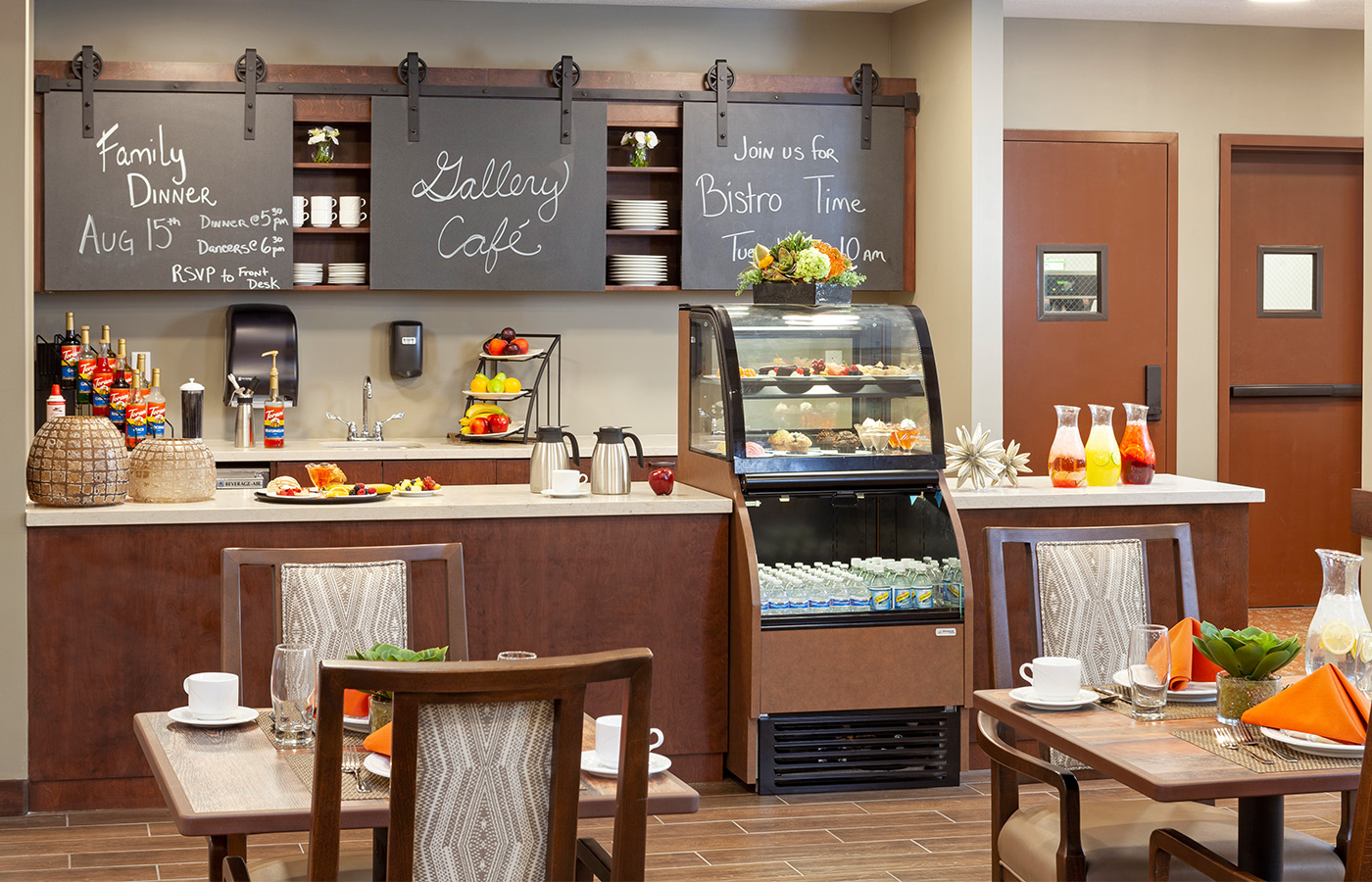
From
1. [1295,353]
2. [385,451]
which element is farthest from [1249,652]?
[1295,353]

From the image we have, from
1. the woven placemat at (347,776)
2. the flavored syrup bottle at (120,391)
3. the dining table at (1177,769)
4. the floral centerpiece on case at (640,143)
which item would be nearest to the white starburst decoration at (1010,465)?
the dining table at (1177,769)

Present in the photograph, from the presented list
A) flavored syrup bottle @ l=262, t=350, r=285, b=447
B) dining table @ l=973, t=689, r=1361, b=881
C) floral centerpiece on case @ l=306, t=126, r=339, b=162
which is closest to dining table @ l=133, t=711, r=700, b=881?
dining table @ l=973, t=689, r=1361, b=881

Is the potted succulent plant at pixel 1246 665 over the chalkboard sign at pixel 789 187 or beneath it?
beneath

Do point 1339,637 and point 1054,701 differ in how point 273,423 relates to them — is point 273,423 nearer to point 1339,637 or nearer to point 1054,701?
point 1054,701

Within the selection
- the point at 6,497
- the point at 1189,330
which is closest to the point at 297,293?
the point at 6,497

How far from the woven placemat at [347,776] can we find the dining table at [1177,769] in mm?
1075

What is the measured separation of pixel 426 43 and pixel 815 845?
3.94 meters

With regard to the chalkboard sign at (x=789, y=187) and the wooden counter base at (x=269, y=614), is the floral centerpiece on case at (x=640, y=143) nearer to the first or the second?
the chalkboard sign at (x=789, y=187)

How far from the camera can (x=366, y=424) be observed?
237 inches

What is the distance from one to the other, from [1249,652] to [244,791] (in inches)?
62.8

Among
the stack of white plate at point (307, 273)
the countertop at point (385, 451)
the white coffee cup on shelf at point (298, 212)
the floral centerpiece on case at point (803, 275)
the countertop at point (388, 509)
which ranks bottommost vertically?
the countertop at point (388, 509)

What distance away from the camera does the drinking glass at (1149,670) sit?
2.34 metres

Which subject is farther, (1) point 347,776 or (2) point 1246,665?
(2) point 1246,665

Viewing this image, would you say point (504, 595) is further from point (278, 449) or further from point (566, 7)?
point (566, 7)
